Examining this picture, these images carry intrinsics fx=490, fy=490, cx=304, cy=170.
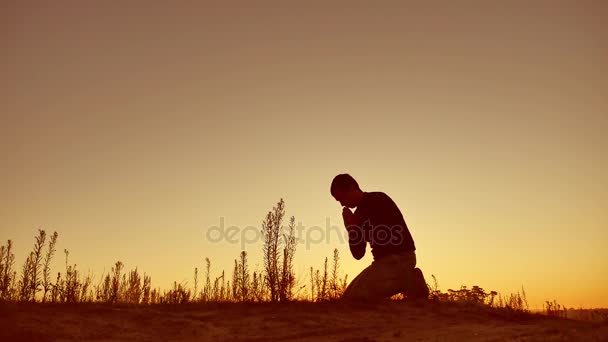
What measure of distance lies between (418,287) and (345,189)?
1788mm

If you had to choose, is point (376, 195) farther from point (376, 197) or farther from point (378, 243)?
point (378, 243)

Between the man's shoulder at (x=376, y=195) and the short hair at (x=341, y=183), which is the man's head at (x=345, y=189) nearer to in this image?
the short hair at (x=341, y=183)

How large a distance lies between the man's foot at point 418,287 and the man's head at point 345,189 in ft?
4.55

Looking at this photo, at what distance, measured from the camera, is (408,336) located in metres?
4.83

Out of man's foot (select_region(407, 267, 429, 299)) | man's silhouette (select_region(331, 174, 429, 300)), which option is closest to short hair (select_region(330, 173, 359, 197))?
man's silhouette (select_region(331, 174, 429, 300))

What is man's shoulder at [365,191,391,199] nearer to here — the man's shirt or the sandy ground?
the man's shirt

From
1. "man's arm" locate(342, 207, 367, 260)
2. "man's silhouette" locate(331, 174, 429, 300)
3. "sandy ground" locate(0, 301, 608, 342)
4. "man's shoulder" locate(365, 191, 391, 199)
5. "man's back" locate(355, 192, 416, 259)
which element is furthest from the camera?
"man's shoulder" locate(365, 191, 391, 199)

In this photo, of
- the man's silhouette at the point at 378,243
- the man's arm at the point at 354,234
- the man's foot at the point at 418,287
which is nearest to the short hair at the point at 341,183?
the man's silhouette at the point at 378,243

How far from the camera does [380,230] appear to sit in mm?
7137

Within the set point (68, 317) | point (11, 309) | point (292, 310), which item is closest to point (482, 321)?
point (292, 310)

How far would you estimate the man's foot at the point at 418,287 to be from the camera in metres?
7.17

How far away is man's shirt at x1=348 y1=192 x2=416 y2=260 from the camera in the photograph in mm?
7117

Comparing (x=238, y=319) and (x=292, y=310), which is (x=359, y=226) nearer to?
(x=292, y=310)

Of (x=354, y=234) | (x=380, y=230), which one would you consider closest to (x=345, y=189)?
(x=354, y=234)
